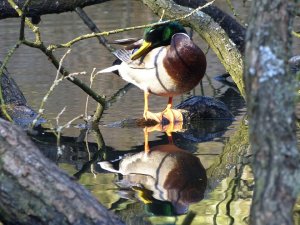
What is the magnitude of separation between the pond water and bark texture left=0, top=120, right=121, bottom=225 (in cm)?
111

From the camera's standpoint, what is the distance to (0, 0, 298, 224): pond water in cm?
424

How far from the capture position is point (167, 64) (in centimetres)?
671

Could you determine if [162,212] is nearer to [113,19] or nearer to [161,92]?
[161,92]

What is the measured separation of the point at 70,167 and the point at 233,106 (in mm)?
2419

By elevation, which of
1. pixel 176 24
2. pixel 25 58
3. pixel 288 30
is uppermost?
pixel 288 30

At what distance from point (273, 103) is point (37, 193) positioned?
88 centimetres

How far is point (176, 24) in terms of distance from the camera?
695 centimetres

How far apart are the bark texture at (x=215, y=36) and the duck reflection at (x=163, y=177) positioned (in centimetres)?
75

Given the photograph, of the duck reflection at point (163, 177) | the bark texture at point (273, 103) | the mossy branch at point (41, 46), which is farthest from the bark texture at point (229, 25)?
the bark texture at point (273, 103)

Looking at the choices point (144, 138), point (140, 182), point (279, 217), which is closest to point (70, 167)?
point (140, 182)

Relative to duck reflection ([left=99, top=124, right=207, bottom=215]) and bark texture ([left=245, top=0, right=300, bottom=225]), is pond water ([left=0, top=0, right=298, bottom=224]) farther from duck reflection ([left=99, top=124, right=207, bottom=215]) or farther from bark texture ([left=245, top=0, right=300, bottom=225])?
bark texture ([left=245, top=0, right=300, bottom=225])

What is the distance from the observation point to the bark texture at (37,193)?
2656 millimetres

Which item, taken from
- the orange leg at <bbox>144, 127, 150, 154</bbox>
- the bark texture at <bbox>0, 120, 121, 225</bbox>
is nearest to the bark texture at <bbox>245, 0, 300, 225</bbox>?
the bark texture at <bbox>0, 120, 121, 225</bbox>

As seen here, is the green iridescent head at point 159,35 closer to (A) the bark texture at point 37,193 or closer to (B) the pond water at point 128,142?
(B) the pond water at point 128,142
